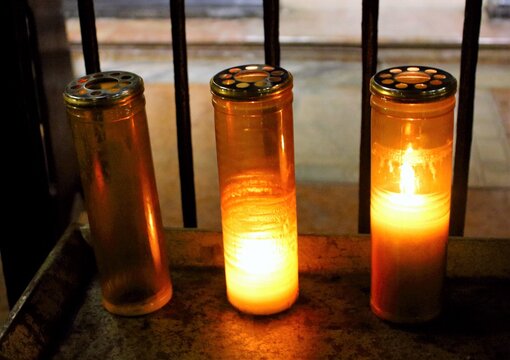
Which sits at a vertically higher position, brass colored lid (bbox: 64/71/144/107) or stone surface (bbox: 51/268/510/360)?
brass colored lid (bbox: 64/71/144/107)

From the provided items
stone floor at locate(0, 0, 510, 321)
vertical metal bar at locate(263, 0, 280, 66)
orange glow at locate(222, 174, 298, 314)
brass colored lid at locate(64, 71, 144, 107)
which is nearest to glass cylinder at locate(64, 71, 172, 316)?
brass colored lid at locate(64, 71, 144, 107)

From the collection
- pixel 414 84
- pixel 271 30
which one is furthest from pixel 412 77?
pixel 271 30

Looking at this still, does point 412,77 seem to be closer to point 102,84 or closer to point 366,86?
point 366,86

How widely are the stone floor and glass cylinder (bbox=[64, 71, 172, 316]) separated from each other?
87 centimetres

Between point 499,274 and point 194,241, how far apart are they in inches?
17.1

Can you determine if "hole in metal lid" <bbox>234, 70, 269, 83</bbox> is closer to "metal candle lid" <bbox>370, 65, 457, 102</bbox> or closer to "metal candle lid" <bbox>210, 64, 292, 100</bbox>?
"metal candle lid" <bbox>210, 64, 292, 100</bbox>

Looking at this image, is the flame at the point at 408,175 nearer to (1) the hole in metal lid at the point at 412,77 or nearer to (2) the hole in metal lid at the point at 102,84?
(1) the hole in metal lid at the point at 412,77

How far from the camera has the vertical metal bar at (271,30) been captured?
0.98 metres

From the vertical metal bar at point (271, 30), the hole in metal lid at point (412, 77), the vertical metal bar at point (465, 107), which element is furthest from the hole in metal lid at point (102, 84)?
the vertical metal bar at point (465, 107)

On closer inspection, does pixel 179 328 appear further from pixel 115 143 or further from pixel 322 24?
pixel 322 24

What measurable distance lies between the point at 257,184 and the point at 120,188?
0.18 metres

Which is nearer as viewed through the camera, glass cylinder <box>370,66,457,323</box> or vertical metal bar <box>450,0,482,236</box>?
glass cylinder <box>370,66,457,323</box>

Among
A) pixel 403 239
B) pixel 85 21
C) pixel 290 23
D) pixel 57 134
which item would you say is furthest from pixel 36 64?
pixel 290 23

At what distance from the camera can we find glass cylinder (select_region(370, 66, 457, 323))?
81 cm
